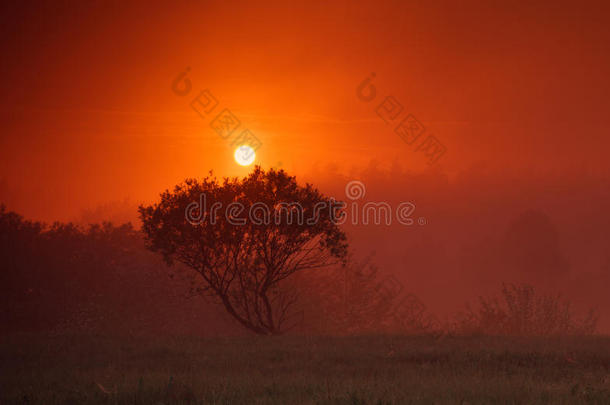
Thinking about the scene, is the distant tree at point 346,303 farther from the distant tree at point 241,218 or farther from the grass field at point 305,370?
the grass field at point 305,370

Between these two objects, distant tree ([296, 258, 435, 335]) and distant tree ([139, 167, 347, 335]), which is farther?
distant tree ([296, 258, 435, 335])

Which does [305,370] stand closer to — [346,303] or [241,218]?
[241,218]

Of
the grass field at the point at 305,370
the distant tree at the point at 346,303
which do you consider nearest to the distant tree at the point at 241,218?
the grass field at the point at 305,370

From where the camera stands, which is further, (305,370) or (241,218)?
(241,218)

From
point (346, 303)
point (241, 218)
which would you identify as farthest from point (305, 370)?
point (346, 303)

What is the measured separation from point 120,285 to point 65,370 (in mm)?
28911

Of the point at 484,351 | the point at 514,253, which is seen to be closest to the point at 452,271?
the point at 514,253

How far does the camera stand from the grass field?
11492mm

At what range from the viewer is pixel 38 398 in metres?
11.9

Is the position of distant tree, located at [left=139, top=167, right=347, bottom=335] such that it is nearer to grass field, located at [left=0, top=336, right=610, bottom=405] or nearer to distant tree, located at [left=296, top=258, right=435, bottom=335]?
grass field, located at [left=0, top=336, right=610, bottom=405]

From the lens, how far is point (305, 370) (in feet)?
50.8

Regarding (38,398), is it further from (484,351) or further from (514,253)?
(514,253)

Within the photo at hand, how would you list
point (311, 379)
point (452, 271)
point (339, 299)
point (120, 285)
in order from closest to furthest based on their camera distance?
point (311, 379) < point (120, 285) < point (339, 299) < point (452, 271)

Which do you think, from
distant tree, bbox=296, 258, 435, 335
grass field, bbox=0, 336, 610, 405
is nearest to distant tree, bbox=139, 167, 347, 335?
grass field, bbox=0, 336, 610, 405
